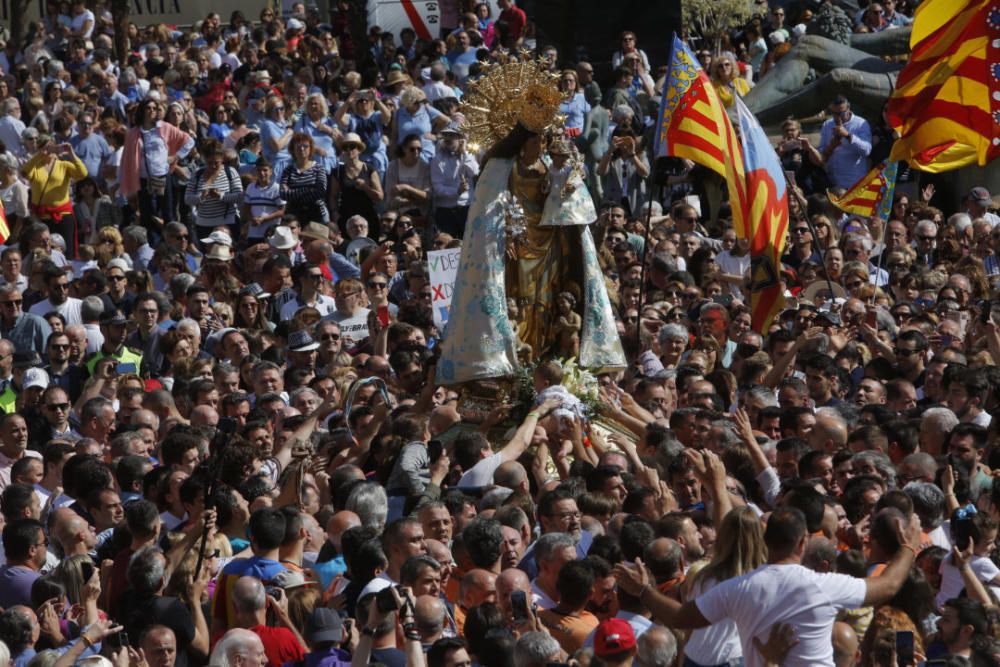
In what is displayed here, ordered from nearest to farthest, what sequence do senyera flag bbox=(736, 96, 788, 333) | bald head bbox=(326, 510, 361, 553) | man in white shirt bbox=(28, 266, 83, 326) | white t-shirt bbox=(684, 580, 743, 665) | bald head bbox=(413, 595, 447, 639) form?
white t-shirt bbox=(684, 580, 743, 665) → bald head bbox=(413, 595, 447, 639) → bald head bbox=(326, 510, 361, 553) → senyera flag bbox=(736, 96, 788, 333) → man in white shirt bbox=(28, 266, 83, 326)

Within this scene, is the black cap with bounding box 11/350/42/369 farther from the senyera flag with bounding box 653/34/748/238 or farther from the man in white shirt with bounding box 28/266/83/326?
the senyera flag with bounding box 653/34/748/238

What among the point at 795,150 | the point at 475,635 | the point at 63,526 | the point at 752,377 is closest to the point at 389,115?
the point at 795,150

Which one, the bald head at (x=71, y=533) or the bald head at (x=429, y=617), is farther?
the bald head at (x=71, y=533)

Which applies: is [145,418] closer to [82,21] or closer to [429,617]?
[429,617]

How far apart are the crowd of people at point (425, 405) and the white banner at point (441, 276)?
179 millimetres

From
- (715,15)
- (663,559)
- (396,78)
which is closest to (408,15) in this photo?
(715,15)

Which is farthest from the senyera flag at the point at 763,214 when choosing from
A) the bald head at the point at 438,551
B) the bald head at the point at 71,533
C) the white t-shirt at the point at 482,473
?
the bald head at the point at 71,533

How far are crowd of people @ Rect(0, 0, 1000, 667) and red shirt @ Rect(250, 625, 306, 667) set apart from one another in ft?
0.04

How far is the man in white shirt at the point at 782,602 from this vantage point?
720 centimetres

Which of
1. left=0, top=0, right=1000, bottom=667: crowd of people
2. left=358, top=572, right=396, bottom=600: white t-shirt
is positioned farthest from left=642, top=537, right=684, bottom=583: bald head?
left=358, top=572, right=396, bottom=600: white t-shirt

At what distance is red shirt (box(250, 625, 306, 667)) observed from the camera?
8.14 meters

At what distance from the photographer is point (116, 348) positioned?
1449 cm

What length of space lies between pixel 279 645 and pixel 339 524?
4.03 ft

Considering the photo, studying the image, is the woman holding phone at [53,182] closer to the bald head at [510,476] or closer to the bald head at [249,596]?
the bald head at [510,476]
